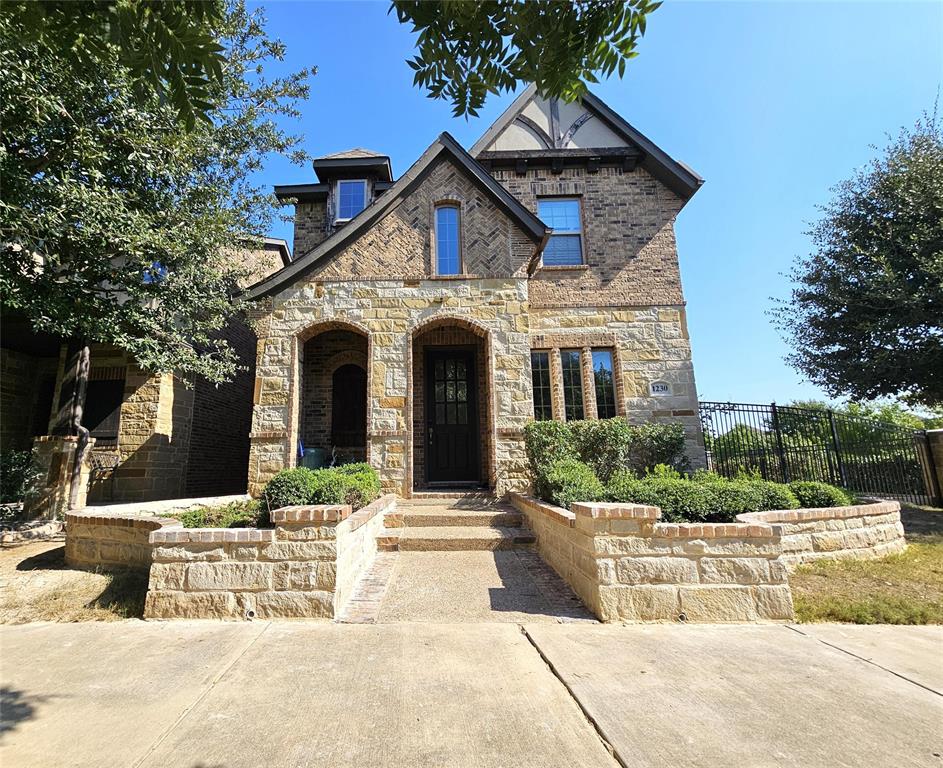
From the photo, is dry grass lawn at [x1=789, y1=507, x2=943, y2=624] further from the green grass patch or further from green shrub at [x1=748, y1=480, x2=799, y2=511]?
green shrub at [x1=748, y1=480, x2=799, y2=511]

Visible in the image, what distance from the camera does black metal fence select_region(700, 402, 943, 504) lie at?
33.8ft

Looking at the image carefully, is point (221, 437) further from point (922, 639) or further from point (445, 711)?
point (922, 639)

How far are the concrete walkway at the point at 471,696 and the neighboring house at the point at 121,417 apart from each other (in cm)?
673

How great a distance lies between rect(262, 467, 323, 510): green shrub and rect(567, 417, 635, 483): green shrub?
4.83 m

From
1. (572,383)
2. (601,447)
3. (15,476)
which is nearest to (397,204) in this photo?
(572,383)

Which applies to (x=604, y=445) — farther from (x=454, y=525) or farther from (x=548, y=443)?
(x=454, y=525)

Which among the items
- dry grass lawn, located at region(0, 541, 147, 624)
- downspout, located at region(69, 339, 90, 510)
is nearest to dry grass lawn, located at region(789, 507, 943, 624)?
dry grass lawn, located at region(0, 541, 147, 624)

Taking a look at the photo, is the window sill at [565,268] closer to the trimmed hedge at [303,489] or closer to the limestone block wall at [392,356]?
the limestone block wall at [392,356]

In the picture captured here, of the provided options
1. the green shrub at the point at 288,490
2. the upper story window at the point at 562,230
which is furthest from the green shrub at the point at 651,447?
the green shrub at the point at 288,490

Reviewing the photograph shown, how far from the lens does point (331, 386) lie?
34.5 feet

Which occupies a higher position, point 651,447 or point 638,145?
point 638,145

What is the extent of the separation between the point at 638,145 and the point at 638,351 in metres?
5.37

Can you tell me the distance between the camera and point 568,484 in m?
5.86

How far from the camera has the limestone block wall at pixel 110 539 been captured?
16.5 ft
